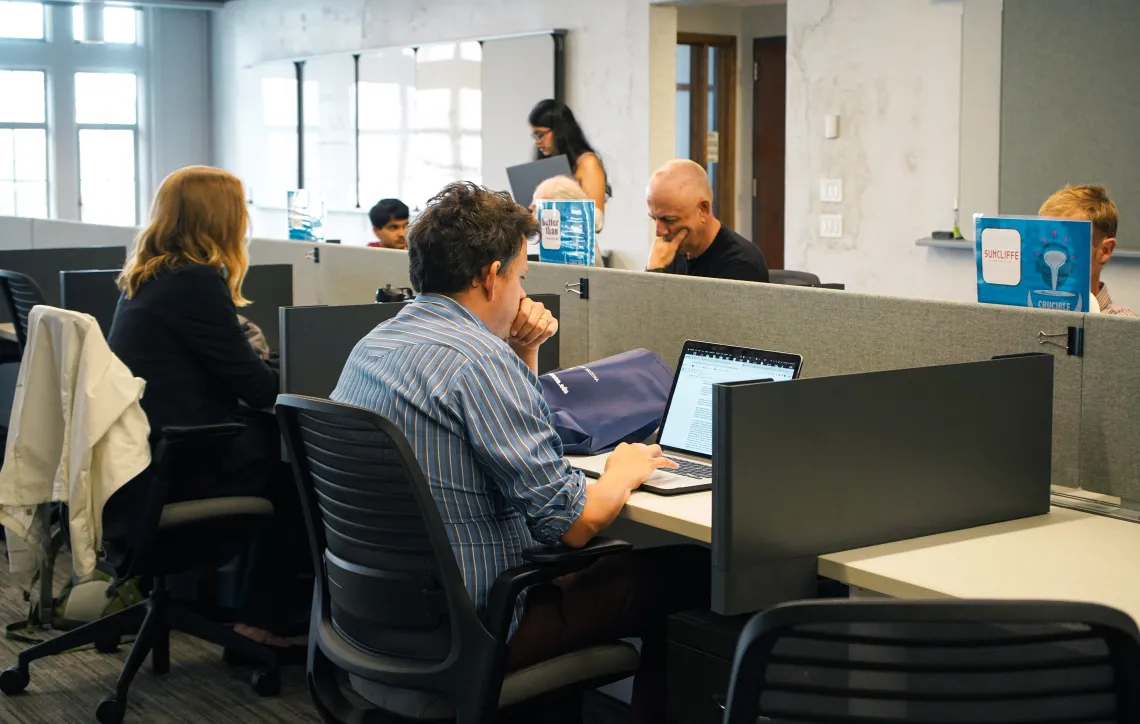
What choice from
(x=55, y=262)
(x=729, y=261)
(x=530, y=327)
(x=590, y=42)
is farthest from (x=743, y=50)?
(x=530, y=327)

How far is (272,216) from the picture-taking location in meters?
10.4

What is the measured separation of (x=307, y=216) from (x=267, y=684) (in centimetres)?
179

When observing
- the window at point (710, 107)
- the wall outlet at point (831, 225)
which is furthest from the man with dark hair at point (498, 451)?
the window at point (710, 107)

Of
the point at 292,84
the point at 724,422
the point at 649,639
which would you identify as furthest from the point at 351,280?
the point at 292,84

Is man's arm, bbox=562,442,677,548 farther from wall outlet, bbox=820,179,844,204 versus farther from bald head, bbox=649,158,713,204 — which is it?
wall outlet, bbox=820,179,844,204

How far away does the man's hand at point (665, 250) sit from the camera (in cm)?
342

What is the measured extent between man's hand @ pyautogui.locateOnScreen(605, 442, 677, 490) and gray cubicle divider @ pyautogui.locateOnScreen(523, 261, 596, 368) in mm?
820

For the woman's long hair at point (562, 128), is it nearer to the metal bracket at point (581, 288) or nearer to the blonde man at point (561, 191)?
the blonde man at point (561, 191)

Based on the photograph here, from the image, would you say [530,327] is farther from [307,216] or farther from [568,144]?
[568,144]

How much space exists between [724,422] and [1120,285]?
3515 mm

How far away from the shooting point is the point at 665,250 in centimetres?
352

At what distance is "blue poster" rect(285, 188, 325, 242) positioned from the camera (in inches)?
167

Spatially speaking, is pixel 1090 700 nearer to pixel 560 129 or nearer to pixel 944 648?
pixel 944 648

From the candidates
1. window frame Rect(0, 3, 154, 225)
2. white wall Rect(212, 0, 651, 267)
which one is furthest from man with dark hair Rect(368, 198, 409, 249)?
window frame Rect(0, 3, 154, 225)
